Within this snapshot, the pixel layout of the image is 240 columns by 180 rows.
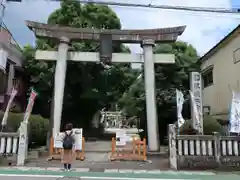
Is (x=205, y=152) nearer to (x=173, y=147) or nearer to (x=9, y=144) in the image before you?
(x=173, y=147)

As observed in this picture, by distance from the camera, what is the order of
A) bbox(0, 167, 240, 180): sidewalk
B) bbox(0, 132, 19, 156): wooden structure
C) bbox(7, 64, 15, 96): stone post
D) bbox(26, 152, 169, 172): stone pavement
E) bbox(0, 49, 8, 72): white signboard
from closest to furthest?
bbox(0, 167, 240, 180): sidewalk → bbox(26, 152, 169, 172): stone pavement → bbox(0, 132, 19, 156): wooden structure → bbox(0, 49, 8, 72): white signboard → bbox(7, 64, 15, 96): stone post

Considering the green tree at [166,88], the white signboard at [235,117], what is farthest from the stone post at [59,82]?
the white signboard at [235,117]

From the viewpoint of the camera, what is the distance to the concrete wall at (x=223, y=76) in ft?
51.4

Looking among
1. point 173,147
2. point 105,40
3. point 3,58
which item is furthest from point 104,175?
point 3,58

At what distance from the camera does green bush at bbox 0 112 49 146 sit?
1511cm

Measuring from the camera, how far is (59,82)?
15.0 m

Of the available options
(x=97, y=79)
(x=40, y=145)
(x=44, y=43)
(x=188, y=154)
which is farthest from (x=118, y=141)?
(x=44, y=43)

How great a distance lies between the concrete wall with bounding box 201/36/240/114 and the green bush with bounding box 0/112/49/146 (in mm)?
11255

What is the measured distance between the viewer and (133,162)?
12516 mm

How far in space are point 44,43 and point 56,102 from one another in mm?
8950

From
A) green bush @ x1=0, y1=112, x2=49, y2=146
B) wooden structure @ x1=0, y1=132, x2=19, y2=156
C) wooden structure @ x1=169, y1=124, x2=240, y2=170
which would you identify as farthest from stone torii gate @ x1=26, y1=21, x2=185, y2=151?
wooden structure @ x1=169, y1=124, x2=240, y2=170

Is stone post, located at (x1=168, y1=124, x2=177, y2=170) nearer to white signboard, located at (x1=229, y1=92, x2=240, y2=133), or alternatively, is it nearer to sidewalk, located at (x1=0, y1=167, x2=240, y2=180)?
sidewalk, located at (x1=0, y1=167, x2=240, y2=180)

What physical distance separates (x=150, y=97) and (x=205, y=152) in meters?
4.67

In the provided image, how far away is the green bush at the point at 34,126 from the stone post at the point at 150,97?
650 cm
